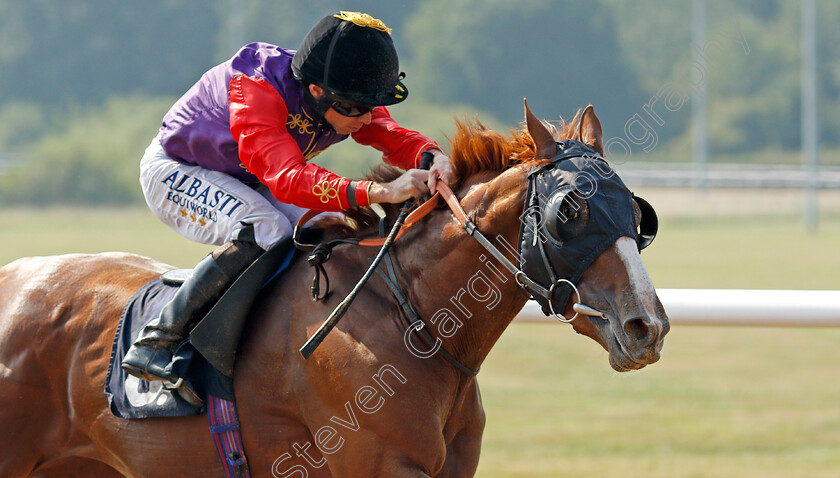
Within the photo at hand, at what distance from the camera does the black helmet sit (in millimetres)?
3062

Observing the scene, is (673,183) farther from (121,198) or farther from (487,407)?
(487,407)

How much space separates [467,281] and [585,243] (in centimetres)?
45

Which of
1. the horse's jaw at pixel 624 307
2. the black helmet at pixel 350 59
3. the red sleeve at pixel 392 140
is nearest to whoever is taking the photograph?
the horse's jaw at pixel 624 307

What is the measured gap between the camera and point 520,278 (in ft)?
8.93

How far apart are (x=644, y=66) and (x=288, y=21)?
16552mm

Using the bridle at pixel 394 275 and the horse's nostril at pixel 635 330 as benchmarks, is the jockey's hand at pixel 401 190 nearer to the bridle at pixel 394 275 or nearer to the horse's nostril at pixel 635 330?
the bridle at pixel 394 275

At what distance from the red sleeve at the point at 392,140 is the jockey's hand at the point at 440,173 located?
1.26 feet

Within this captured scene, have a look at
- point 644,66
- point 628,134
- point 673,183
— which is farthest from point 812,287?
point 644,66

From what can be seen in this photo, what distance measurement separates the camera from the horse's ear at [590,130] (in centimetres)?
288

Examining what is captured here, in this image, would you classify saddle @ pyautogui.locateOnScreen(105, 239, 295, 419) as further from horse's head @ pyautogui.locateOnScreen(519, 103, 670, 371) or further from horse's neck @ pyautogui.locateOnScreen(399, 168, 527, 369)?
horse's head @ pyautogui.locateOnScreen(519, 103, 670, 371)

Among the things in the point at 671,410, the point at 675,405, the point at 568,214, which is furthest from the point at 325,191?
the point at 675,405

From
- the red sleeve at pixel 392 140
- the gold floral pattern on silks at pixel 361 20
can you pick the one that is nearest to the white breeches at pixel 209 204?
the red sleeve at pixel 392 140

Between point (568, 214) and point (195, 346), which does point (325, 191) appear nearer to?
point (195, 346)

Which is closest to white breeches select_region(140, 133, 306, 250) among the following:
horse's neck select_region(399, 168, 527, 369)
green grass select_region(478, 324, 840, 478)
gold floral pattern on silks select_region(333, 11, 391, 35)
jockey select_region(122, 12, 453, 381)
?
jockey select_region(122, 12, 453, 381)
